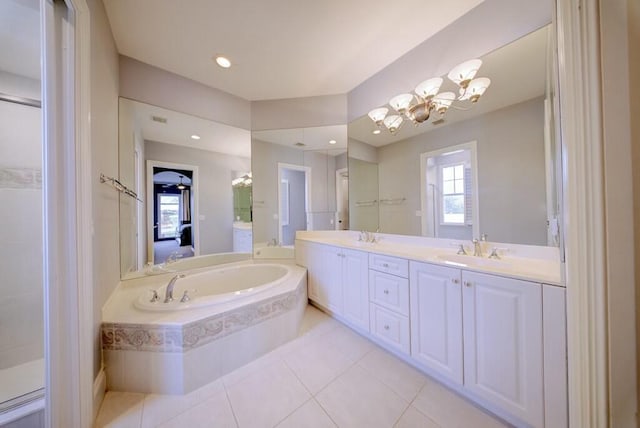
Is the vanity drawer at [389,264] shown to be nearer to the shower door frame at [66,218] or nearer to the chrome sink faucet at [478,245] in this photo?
the chrome sink faucet at [478,245]

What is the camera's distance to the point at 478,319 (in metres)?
1.22

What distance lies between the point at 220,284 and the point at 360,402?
6.06 feet

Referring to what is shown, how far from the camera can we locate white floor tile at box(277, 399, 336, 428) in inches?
46.1

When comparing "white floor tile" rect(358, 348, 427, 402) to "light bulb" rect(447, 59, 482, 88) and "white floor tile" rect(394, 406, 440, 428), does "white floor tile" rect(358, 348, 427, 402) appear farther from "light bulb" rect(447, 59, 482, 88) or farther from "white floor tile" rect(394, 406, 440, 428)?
"light bulb" rect(447, 59, 482, 88)

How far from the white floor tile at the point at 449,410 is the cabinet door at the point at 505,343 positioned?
0.38 feet

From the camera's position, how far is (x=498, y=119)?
1524 mm

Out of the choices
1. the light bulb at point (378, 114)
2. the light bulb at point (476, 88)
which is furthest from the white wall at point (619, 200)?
the light bulb at point (378, 114)

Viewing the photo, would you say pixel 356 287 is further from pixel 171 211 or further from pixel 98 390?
pixel 171 211

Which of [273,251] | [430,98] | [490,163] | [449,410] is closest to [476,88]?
[430,98]

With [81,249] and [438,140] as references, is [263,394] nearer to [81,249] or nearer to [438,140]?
[81,249]

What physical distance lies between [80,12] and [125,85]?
1.09 m

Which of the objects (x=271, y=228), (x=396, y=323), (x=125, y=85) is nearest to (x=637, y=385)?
(x=396, y=323)

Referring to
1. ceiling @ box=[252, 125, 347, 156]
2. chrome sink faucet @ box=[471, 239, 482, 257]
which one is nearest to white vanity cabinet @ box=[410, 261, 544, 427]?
chrome sink faucet @ box=[471, 239, 482, 257]

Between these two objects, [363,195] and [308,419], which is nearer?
[308,419]
